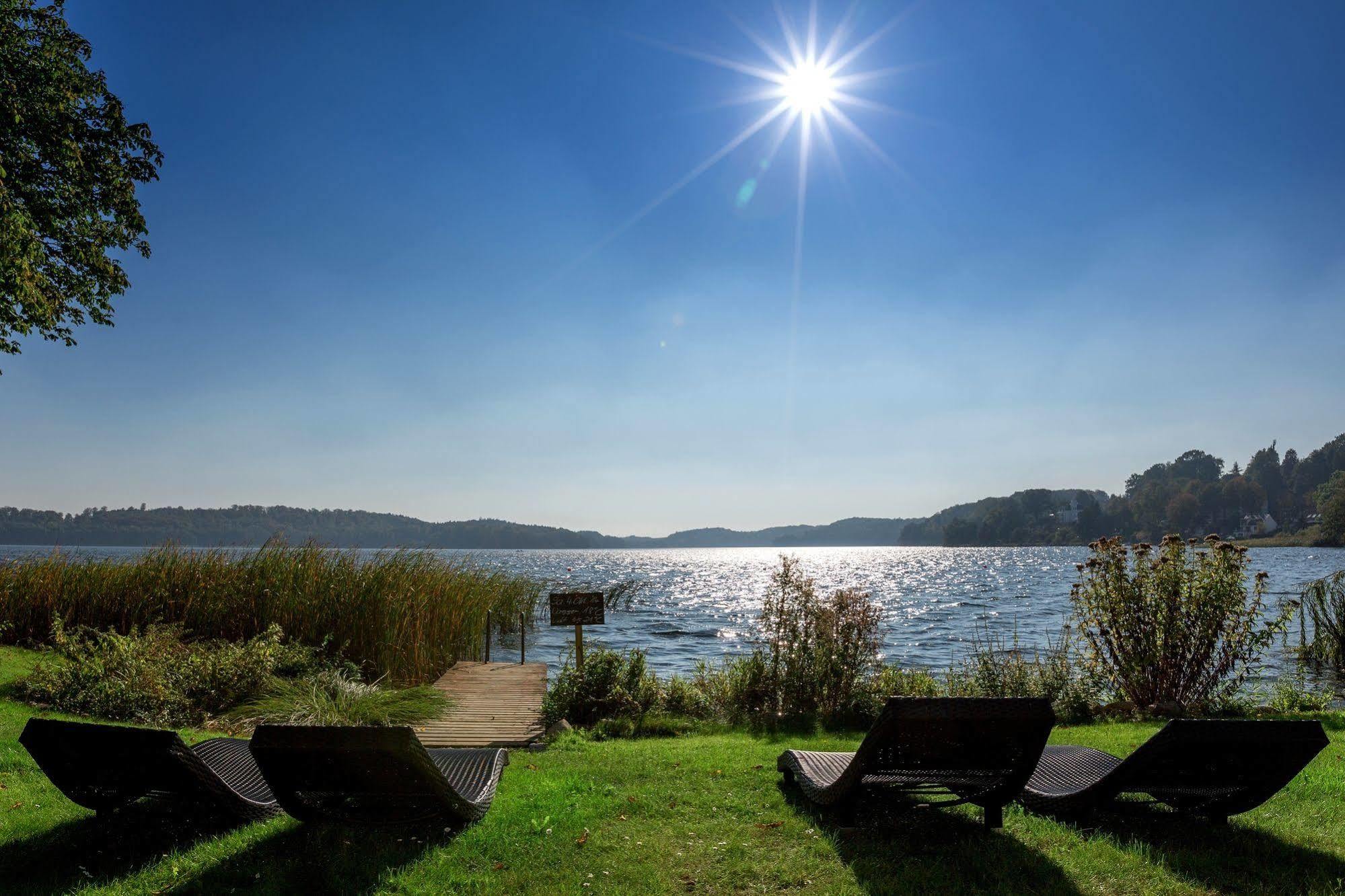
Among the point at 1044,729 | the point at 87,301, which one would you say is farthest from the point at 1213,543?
the point at 87,301

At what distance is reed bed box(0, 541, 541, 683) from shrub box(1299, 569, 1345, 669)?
15522 millimetres

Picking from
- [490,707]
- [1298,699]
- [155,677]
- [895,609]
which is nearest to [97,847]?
[155,677]

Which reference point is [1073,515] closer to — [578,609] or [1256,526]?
[1256,526]

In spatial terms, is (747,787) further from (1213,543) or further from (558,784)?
(1213,543)

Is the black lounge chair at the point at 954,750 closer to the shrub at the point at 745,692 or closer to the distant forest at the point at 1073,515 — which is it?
the shrub at the point at 745,692

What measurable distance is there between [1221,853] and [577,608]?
7.59 metres

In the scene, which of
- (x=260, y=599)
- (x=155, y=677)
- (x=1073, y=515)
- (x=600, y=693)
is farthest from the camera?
(x=1073, y=515)

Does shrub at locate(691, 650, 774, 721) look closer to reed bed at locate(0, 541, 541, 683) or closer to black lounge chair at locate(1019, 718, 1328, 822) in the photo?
black lounge chair at locate(1019, 718, 1328, 822)

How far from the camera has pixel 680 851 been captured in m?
4.06

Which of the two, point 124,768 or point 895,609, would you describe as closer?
point 124,768

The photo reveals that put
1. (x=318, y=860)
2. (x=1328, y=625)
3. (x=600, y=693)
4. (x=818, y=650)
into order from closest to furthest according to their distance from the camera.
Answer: (x=318, y=860), (x=600, y=693), (x=818, y=650), (x=1328, y=625)

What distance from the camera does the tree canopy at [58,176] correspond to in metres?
11.3

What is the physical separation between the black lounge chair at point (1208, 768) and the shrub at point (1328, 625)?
1116 cm

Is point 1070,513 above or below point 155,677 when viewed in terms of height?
above
